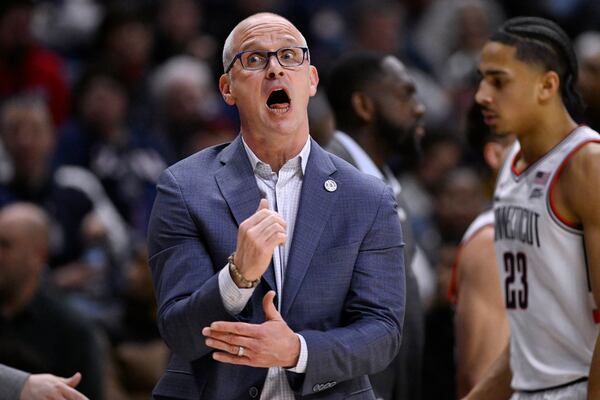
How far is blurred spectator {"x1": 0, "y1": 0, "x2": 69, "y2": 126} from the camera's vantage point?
9422 mm

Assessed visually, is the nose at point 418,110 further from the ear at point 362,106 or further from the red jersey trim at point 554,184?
the red jersey trim at point 554,184

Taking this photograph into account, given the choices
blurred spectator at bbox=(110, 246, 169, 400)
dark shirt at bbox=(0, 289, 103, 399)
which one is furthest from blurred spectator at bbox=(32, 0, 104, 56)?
dark shirt at bbox=(0, 289, 103, 399)

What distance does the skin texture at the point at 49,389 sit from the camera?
13.5ft

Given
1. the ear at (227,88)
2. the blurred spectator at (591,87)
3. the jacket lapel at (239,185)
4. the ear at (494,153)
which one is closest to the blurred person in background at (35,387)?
the jacket lapel at (239,185)

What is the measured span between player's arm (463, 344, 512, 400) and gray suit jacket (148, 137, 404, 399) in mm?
1360

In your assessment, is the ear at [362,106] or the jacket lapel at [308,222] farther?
the ear at [362,106]

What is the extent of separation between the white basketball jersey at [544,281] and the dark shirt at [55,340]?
2636 mm

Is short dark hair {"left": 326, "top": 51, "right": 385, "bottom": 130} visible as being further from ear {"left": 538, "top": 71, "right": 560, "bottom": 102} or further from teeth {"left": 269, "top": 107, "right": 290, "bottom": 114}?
teeth {"left": 269, "top": 107, "right": 290, "bottom": 114}

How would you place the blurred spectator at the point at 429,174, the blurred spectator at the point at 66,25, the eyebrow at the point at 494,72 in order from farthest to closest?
1. the blurred spectator at the point at 66,25
2. the blurred spectator at the point at 429,174
3. the eyebrow at the point at 494,72

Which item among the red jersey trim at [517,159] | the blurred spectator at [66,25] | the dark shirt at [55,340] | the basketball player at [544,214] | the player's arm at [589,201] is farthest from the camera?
the blurred spectator at [66,25]

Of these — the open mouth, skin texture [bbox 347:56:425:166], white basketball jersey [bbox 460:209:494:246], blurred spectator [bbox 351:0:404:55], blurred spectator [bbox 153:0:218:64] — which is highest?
blurred spectator [bbox 351:0:404:55]

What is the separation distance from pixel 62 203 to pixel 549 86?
445 cm

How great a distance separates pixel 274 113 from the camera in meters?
3.77

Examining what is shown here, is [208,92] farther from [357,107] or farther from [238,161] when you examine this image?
[238,161]
